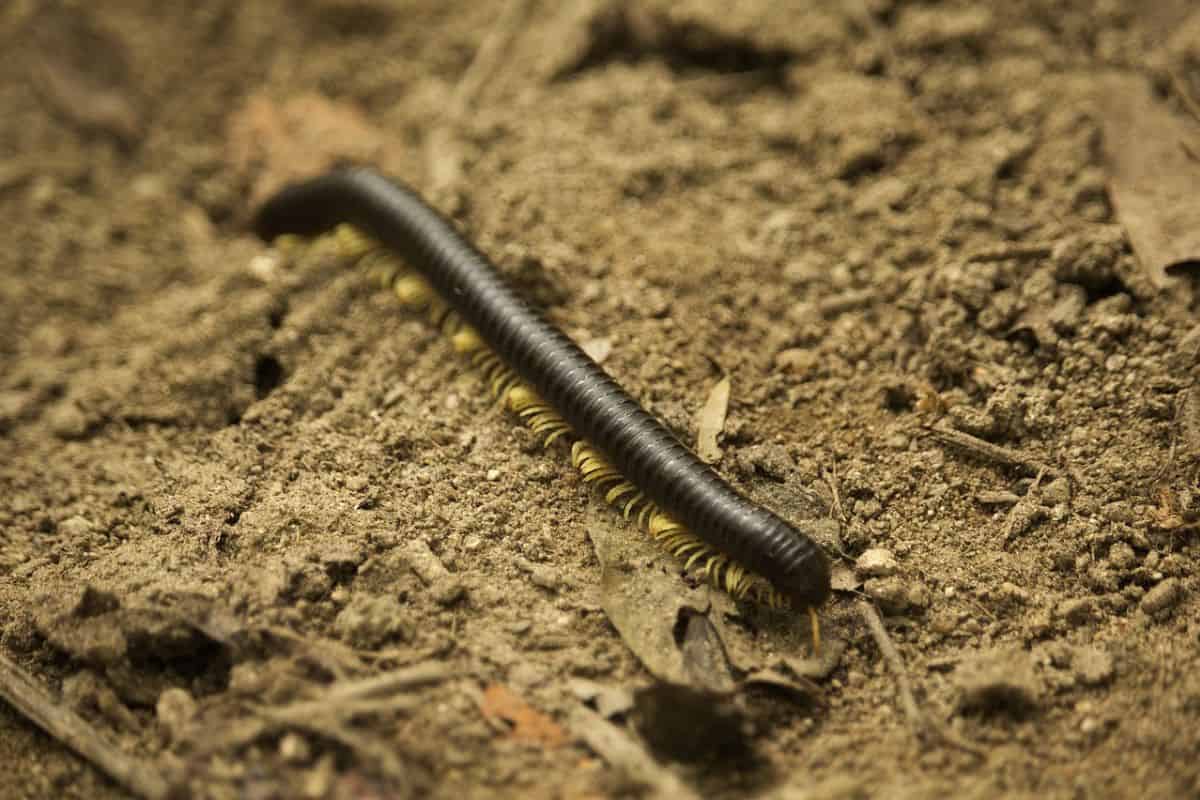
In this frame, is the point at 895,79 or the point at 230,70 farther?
the point at 230,70

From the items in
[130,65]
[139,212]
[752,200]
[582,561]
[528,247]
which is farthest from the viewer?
[130,65]

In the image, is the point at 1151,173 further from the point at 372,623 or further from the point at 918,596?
the point at 372,623

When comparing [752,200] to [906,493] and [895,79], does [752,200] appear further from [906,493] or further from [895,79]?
[906,493]

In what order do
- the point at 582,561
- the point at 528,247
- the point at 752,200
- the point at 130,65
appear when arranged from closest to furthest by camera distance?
1. the point at 582,561
2. the point at 528,247
3. the point at 752,200
4. the point at 130,65

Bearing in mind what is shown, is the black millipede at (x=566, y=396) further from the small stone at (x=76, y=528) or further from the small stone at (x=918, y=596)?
the small stone at (x=76, y=528)

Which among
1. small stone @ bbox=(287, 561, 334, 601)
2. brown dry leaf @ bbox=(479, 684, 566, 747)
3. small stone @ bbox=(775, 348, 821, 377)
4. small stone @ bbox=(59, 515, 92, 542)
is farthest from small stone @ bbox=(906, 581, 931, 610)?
small stone @ bbox=(59, 515, 92, 542)

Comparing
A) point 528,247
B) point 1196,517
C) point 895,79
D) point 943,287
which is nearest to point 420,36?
point 528,247

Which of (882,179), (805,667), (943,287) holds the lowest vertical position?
(805,667)
